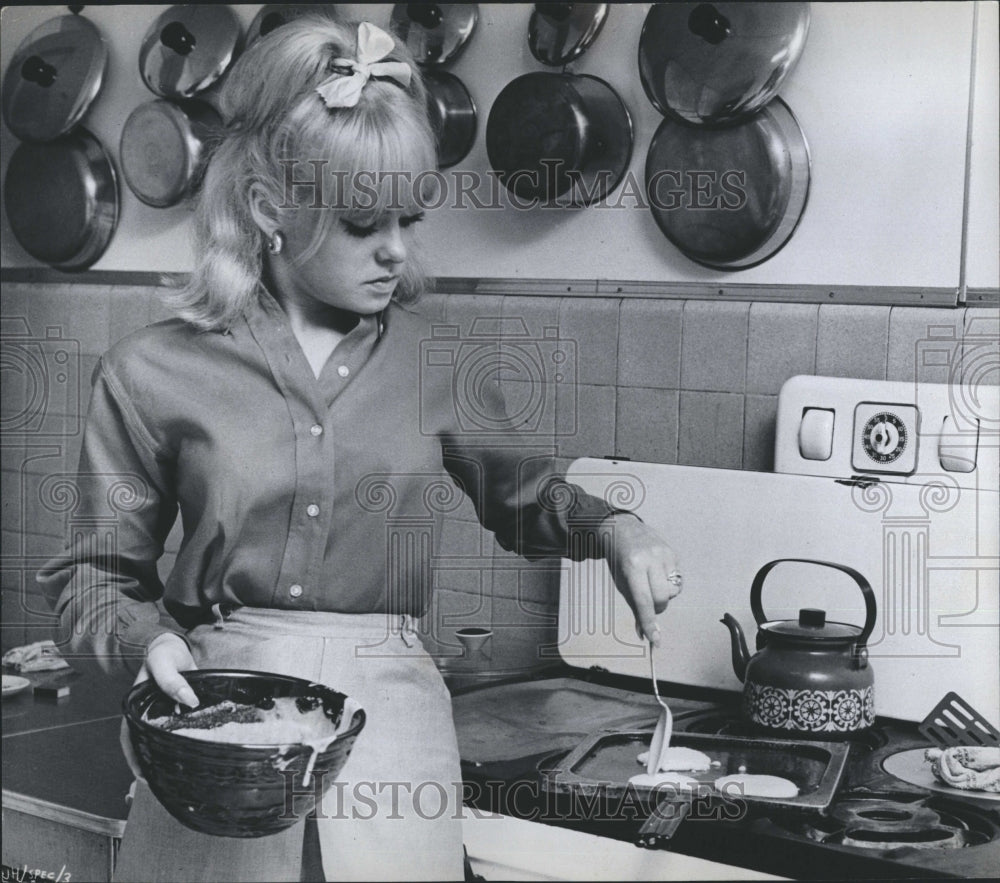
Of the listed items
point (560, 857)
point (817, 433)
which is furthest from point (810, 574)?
point (560, 857)

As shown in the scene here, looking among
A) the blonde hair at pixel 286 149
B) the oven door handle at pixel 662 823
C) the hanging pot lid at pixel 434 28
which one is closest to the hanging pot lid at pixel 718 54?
the hanging pot lid at pixel 434 28

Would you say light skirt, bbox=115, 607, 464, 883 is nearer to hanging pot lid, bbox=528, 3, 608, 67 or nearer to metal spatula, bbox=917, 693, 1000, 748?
metal spatula, bbox=917, 693, 1000, 748

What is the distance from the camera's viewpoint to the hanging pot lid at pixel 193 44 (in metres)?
1.43

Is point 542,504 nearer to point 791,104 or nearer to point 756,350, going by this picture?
point 756,350

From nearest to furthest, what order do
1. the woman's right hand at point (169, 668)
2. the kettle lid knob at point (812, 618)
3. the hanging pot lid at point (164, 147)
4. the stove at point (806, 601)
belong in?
the woman's right hand at point (169, 668)
the stove at point (806, 601)
the kettle lid knob at point (812, 618)
the hanging pot lid at point (164, 147)

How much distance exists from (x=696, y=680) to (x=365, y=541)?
51cm

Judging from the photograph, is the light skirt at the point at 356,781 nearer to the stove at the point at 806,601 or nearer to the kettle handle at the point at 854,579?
the stove at the point at 806,601

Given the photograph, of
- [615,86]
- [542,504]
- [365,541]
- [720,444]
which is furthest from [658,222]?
Answer: [365,541]

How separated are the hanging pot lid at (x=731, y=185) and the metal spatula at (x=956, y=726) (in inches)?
22.5

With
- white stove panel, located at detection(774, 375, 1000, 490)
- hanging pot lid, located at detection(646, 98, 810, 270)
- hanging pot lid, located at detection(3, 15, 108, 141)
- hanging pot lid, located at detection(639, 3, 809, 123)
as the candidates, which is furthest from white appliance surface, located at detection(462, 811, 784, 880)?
hanging pot lid, located at detection(3, 15, 108, 141)

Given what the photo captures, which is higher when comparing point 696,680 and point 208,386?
point 208,386

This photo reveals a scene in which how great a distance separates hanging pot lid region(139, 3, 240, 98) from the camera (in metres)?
1.43

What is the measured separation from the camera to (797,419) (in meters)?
1.45

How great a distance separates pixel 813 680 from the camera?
1.32 meters
